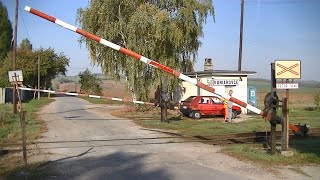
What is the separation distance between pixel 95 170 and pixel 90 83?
6131 cm

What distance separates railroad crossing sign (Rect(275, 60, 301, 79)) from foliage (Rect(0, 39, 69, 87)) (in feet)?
168

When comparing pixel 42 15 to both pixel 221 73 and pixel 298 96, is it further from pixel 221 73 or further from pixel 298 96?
pixel 298 96

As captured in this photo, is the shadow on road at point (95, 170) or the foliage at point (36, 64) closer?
the shadow on road at point (95, 170)

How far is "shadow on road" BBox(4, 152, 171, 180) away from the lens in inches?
366

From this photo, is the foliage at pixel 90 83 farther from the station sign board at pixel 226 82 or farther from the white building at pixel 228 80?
the station sign board at pixel 226 82

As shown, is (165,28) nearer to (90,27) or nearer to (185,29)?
(185,29)

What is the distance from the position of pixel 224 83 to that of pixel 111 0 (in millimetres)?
9833

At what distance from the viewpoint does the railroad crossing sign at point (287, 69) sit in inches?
464

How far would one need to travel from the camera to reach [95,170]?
9.95 m

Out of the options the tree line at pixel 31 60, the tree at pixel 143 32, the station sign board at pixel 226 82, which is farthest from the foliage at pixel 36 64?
the station sign board at pixel 226 82

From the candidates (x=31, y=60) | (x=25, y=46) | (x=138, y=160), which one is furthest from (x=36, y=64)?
(x=138, y=160)

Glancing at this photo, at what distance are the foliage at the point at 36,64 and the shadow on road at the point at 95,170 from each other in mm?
49770

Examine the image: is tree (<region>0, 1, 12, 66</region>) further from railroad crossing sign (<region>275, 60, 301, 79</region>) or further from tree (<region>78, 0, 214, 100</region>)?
railroad crossing sign (<region>275, 60, 301, 79</region>)

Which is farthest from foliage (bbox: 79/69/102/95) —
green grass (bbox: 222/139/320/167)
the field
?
green grass (bbox: 222/139/320/167)
